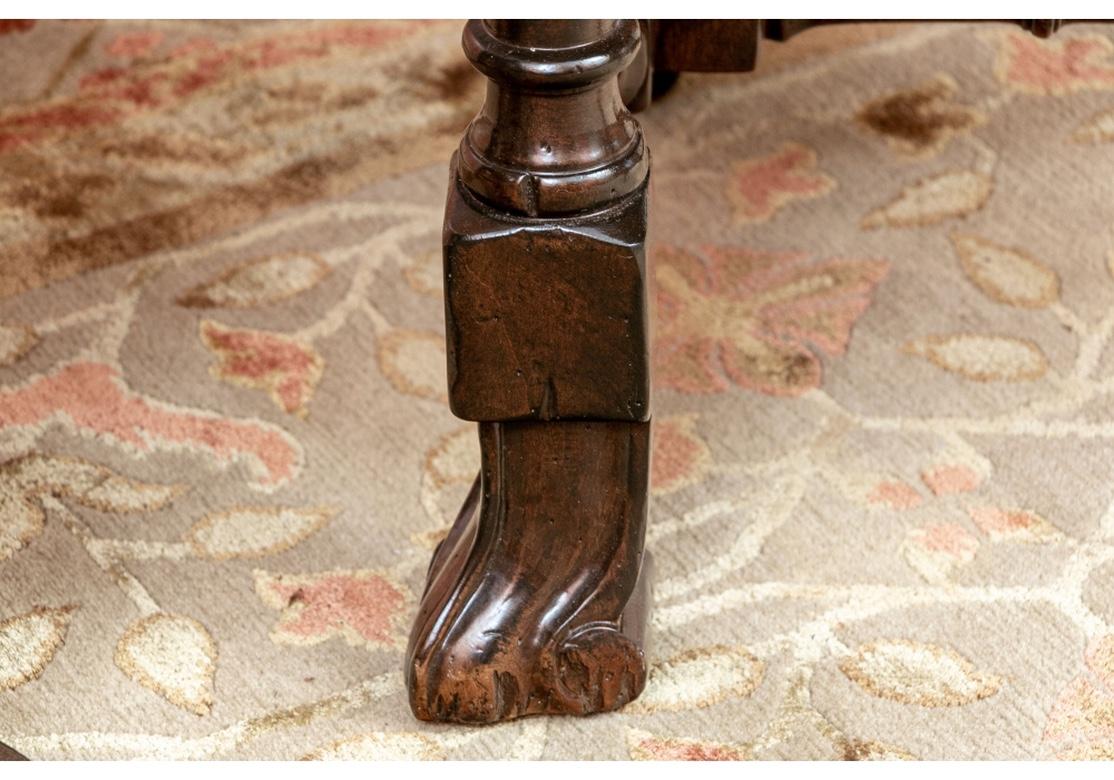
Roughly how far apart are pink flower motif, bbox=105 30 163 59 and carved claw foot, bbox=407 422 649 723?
0.92 meters

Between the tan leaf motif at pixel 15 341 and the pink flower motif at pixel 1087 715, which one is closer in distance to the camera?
the pink flower motif at pixel 1087 715

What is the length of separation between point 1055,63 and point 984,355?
51 cm

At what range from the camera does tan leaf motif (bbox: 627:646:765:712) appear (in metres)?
0.84

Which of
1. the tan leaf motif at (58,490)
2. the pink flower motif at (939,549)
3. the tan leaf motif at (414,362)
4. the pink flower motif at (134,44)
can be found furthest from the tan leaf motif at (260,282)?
the pink flower motif at (939,549)

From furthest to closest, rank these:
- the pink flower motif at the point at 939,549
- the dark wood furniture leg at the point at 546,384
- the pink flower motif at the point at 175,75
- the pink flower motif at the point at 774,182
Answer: the pink flower motif at the point at 175,75
the pink flower motif at the point at 774,182
the pink flower motif at the point at 939,549
the dark wood furniture leg at the point at 546,384

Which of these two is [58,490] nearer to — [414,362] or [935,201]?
[414,362]

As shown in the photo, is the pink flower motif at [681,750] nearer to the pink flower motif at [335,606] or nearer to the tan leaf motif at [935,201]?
the pink flower motif at [335,606]

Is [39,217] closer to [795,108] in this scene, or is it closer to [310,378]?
[310,378]

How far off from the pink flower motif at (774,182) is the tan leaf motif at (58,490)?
1.88ft

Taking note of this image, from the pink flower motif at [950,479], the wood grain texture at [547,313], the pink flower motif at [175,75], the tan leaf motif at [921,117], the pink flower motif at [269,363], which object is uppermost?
the wood grain texture at [547,313]

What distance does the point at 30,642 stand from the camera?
879mm

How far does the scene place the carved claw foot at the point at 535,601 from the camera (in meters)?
0.79

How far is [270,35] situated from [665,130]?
0.46 m

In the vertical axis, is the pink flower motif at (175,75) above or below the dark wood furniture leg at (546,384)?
below
